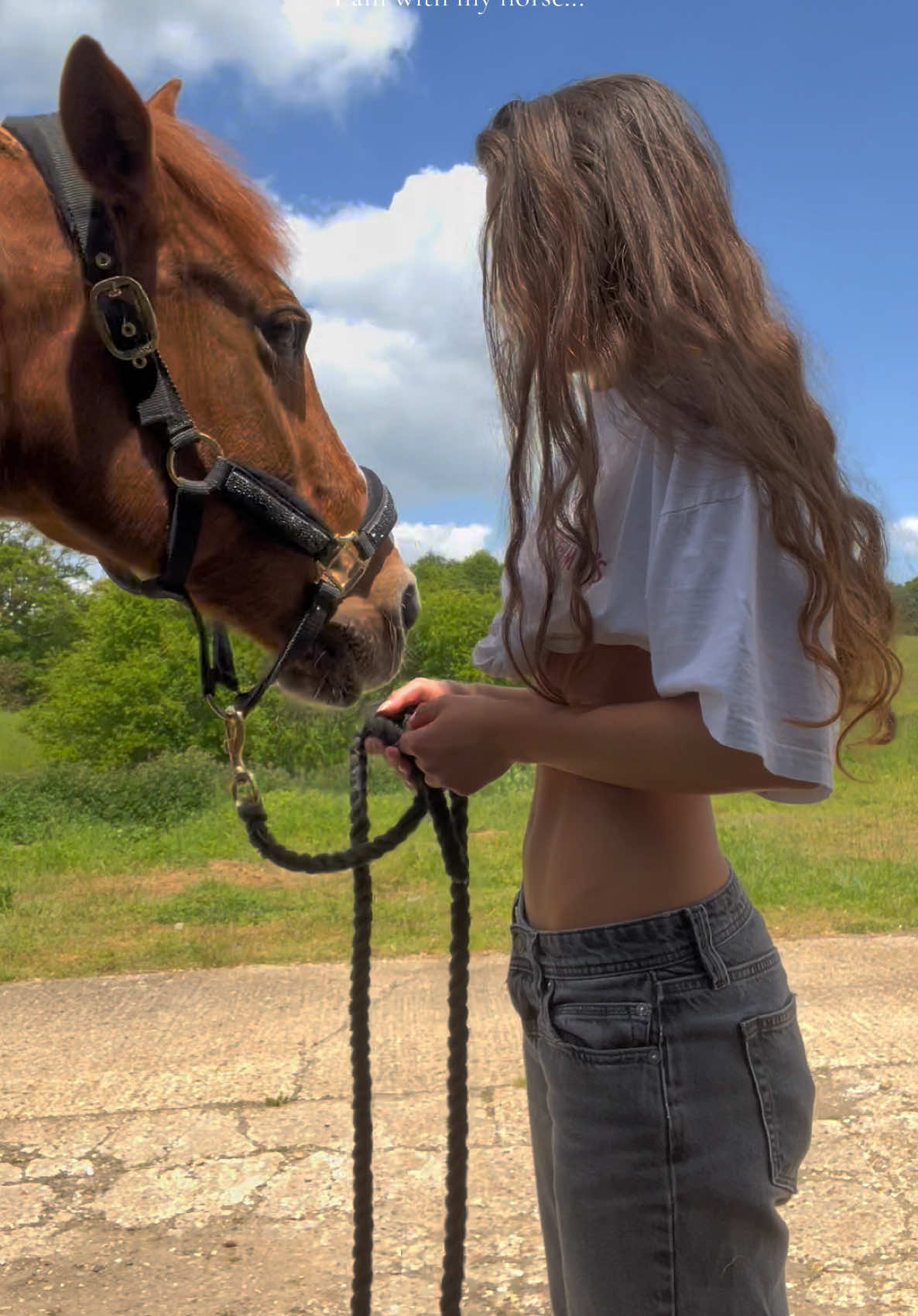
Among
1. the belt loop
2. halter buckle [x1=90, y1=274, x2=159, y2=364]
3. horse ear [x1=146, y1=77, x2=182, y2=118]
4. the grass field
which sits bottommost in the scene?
the grass field

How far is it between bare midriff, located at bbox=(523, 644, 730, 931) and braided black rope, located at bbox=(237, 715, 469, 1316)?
Result: 167 millimetres

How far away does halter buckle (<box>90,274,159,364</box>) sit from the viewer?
152 cm

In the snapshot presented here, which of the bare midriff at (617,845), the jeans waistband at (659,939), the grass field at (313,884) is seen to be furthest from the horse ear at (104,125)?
the grass field at (313,884)

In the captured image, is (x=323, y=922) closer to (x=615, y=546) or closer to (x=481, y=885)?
(x=481, y=885)

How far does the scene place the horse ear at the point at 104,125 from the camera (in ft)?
4.80

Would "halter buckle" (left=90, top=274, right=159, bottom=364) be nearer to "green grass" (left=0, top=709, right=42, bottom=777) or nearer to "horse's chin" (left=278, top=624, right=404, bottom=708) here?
"horse's chin" (left=278, top=624, right=404, bottom=708)

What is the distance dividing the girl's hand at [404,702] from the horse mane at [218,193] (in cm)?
80

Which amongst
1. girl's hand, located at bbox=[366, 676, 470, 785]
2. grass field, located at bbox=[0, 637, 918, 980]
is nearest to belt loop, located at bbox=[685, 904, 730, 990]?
girl's hand, located at bbox=[366, 676, 470, 785]

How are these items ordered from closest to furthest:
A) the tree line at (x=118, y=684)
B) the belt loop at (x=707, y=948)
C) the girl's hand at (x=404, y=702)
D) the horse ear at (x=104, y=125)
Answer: the belt loop at (x=707, y=948) → the girl's hand at (x=404, y=702) → the horse ear at (x=104, y=125) → the tree line at (x=118, y=684)

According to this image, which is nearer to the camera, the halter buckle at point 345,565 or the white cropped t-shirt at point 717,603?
the white cropped t-shirt at point 717,603

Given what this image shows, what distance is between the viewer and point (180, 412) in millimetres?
1593

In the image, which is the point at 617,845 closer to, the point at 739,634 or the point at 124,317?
the point at 739,634

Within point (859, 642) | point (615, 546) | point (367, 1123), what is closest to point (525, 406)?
point (615, 546)

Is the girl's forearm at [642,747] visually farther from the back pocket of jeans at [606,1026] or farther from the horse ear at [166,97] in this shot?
the horse ear at [166,97]
